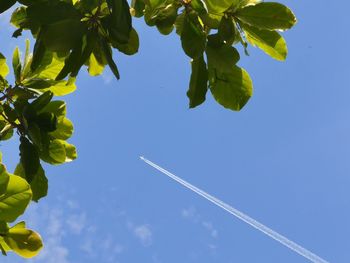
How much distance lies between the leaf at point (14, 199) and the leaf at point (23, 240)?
11 centimetres

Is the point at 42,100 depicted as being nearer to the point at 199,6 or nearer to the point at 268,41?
the point at 199,6

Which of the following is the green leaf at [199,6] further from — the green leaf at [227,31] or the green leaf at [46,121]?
the green leaf at [46,121]

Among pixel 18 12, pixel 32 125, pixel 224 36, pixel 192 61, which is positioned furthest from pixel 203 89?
pixel 18 12

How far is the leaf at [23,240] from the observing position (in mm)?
2459

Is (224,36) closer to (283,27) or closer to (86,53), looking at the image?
(283,27)

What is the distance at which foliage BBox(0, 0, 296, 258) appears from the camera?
221 cm

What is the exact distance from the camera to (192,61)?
2.55m

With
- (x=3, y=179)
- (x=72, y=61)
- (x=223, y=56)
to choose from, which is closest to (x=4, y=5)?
(x=72, y=61)

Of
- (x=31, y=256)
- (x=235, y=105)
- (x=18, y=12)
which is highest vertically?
(x=18, y=12)

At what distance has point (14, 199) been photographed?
7.69ft

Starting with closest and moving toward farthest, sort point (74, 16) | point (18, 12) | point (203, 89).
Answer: point (74, 16) → point (203, 89) → point (18, 12)

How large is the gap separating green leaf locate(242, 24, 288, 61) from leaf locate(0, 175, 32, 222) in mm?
1196

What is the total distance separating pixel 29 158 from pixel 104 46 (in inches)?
25.1

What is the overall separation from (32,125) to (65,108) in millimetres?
469
